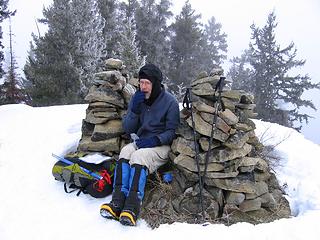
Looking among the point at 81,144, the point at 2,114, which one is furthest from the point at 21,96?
the point at 81,144

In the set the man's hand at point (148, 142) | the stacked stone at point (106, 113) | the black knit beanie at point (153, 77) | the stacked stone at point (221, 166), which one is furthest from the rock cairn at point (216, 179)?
the stacked stone at point (106, 113)

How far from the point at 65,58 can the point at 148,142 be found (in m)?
15.5

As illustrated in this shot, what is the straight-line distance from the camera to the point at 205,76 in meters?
5.74

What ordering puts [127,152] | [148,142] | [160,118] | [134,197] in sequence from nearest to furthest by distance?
1. [134,197]
2. [127,152]
3. [148,142]
4. [160,118]

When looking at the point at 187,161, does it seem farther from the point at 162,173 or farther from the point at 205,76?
the point at 205,76

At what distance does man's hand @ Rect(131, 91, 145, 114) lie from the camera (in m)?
5.17

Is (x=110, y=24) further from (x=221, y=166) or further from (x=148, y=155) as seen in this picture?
(x=221, y=166)

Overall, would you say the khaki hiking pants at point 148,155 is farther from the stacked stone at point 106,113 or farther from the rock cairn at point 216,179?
the stacked stone at point 106,113

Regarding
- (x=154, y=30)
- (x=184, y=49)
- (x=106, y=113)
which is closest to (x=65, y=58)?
(x=154, y=30)

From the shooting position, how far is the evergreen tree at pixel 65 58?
1850cm

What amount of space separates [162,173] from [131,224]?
132cm

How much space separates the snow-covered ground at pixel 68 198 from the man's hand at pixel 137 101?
1.52 meters

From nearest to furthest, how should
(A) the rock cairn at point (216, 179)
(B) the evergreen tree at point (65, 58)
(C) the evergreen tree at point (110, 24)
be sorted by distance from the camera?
1. (A) the rock cairn at point (216, 179)
2. (B) the evergreen tree at point (65, 58)
3. (C) the evergreen tree at point (110, 24)

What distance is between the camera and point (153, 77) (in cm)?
516
